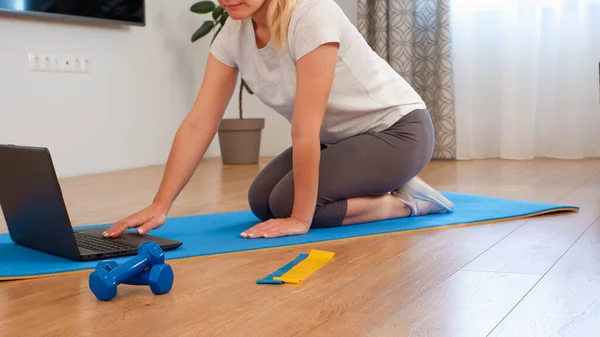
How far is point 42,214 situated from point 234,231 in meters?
0.52

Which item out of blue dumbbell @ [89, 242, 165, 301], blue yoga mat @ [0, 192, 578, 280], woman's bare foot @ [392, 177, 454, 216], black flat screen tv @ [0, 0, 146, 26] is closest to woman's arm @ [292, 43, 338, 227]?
blue yoga mat @ [0, 192, 578, 280]

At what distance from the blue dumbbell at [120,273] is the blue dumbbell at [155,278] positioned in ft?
0.04

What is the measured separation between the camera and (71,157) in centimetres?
383

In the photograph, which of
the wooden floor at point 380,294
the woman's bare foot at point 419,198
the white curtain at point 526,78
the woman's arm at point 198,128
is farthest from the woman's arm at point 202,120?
the white curtain at point 526,78

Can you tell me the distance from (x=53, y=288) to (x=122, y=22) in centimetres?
278

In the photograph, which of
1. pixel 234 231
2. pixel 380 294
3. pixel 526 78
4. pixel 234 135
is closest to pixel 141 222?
pixel 234 231

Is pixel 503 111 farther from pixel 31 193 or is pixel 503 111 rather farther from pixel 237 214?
pixel 31 193

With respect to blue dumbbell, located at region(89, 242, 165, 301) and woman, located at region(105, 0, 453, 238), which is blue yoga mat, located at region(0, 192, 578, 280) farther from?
blue dumbbell, located at region(89, 242, 165, 301)

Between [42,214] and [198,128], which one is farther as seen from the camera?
[198,128]

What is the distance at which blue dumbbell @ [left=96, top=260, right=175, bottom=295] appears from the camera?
1333 mm

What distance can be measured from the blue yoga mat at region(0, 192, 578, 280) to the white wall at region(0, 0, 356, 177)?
5.51ft

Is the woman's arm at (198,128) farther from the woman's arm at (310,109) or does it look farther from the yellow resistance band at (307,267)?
the yellow resistance band at (307,267)

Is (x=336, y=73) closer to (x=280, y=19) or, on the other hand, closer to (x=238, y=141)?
(x=280, y=19)

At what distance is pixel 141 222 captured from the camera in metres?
1.83
